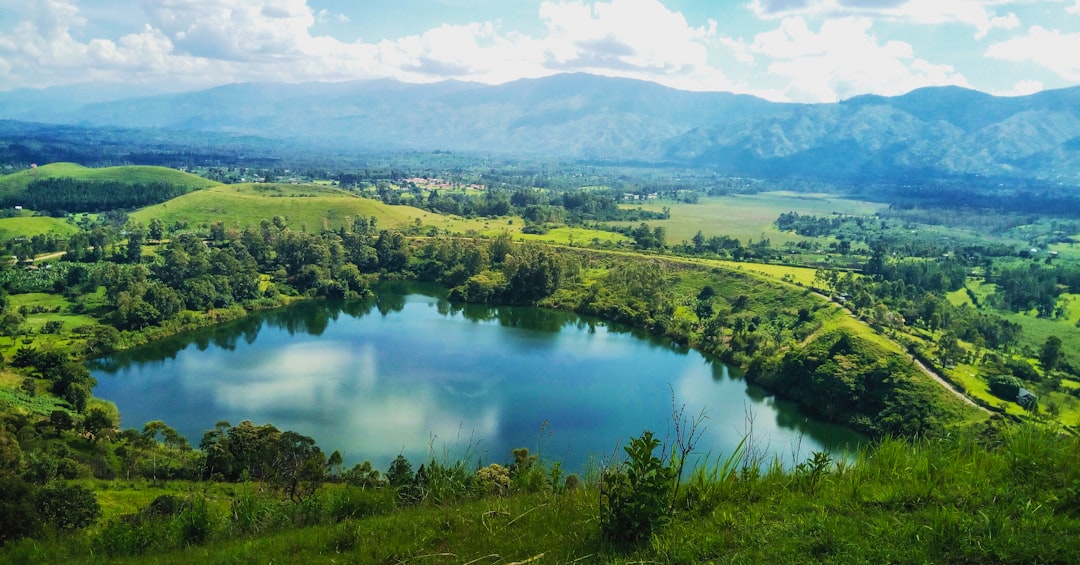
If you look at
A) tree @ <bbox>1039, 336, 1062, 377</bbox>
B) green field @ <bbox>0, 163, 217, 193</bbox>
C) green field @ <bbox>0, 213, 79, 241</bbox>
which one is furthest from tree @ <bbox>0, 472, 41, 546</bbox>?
green field @ <bbox>0, 163, 217, 193</bbox>

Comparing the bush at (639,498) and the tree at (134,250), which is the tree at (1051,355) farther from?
the tree at (134,250)

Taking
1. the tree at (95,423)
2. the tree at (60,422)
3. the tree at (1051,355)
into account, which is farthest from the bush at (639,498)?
the tree at (1051,355)

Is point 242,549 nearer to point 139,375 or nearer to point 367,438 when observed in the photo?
point 367,438

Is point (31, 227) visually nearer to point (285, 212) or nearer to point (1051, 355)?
point (285, 212)

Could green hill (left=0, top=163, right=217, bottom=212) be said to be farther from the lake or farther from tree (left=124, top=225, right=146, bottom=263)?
the lake

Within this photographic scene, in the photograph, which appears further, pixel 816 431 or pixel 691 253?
pixel 691 253

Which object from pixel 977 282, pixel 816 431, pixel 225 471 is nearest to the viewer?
pixel 225 471

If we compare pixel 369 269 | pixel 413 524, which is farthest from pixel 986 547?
pixel 369 269
